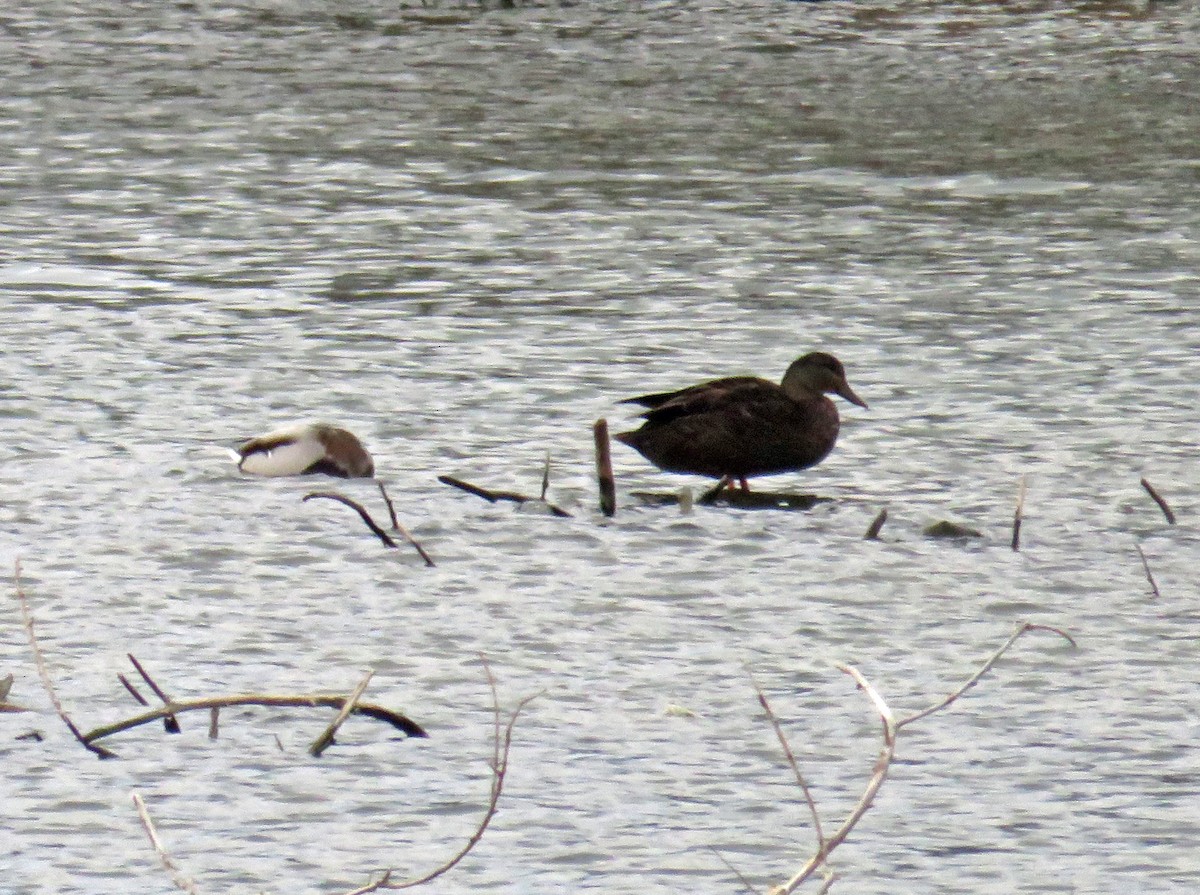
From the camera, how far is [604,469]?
961 centimetres

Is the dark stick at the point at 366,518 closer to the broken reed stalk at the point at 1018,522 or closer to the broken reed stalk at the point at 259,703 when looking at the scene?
the broken reed stalk at the point at 259,703

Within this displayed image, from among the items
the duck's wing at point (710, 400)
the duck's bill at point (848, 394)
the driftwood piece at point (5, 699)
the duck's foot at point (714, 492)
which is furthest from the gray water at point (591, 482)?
the duck's wing at point (710, 400)

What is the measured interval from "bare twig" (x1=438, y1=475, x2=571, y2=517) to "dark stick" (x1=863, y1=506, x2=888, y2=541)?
1130mm

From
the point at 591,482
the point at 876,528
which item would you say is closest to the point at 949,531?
the point at 876,528

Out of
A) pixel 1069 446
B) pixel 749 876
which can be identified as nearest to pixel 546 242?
pixel 1069 446

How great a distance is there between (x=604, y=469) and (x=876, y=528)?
39.8 inches

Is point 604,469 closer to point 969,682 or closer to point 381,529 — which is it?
point 381,529

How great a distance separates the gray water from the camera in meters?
6.56

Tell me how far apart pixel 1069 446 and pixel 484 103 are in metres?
12.9

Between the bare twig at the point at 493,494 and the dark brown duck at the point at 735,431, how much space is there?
62 cm

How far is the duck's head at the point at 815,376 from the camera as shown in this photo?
10.6m

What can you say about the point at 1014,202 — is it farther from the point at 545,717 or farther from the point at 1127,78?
the point at 545,717

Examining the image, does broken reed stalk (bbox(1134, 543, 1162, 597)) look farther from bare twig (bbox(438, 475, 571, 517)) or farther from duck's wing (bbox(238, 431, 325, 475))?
duck's wing (bbox(238, 431, 325, 475))

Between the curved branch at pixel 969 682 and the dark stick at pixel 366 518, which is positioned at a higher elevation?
the curved branch at pixel 969 682
